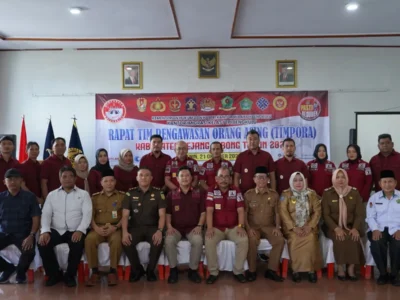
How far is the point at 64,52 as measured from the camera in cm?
659

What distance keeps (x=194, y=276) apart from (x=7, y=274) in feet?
6.48

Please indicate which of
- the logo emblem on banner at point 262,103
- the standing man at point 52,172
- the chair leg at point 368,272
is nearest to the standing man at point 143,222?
the standing man at point 52,172

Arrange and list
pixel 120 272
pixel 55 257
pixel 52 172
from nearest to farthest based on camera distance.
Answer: pixel 55 257 < pixel 120 272 < pixel 52 172

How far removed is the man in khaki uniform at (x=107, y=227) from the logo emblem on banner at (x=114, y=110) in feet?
7.72

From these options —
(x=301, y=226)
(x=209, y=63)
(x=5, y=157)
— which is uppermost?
(x=209, y=63)

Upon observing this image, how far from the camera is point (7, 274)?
4.01 m

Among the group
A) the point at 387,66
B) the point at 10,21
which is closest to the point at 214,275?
the point at 10,21

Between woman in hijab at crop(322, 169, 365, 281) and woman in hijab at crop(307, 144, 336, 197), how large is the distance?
59cm

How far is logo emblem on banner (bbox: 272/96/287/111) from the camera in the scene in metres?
6.45

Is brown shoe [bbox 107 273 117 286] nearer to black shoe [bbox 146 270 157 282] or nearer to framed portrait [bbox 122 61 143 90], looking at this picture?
black shoe [bbox 146 270 157 282]

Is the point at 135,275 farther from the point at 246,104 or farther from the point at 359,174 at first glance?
the point at 246,104

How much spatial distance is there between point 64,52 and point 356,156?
16.4ft

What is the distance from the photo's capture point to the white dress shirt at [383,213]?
4.04 m

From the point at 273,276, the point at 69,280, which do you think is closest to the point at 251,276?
the point at 273,276
